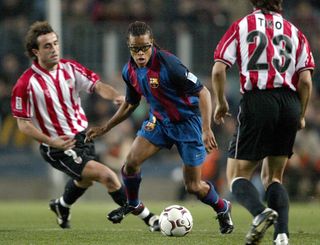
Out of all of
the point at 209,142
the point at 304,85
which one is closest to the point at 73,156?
the point at 209,142

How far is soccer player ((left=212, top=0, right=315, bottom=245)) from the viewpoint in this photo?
7.74 meters

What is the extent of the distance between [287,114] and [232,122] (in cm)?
1204

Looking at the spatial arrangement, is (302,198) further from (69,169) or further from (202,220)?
(69,169)

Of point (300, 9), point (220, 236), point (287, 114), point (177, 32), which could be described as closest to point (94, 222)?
point (220, 236)

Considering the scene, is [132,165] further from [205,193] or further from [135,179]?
[205,193]

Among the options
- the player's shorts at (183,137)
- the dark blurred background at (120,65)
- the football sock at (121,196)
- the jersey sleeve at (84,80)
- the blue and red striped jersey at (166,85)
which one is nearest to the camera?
the blue and red striped jersey at (166,85)

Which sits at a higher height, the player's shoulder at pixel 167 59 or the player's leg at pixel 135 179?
the player's shoulder at pixel 167 59

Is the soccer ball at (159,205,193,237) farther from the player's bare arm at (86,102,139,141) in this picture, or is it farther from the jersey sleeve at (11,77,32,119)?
the jersey sleeve at (11,77,32,119)

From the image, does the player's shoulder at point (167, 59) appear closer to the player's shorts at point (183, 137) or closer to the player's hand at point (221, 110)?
the player's shorts at point (183, 137)

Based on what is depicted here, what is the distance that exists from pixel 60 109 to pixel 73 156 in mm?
533

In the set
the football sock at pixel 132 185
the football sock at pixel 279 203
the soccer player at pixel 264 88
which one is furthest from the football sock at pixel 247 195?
the football sock at pixel 132 185

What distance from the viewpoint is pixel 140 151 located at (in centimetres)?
948

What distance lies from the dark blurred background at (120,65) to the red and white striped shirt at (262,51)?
10439mm

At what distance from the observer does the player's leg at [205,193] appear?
31.1 feet
